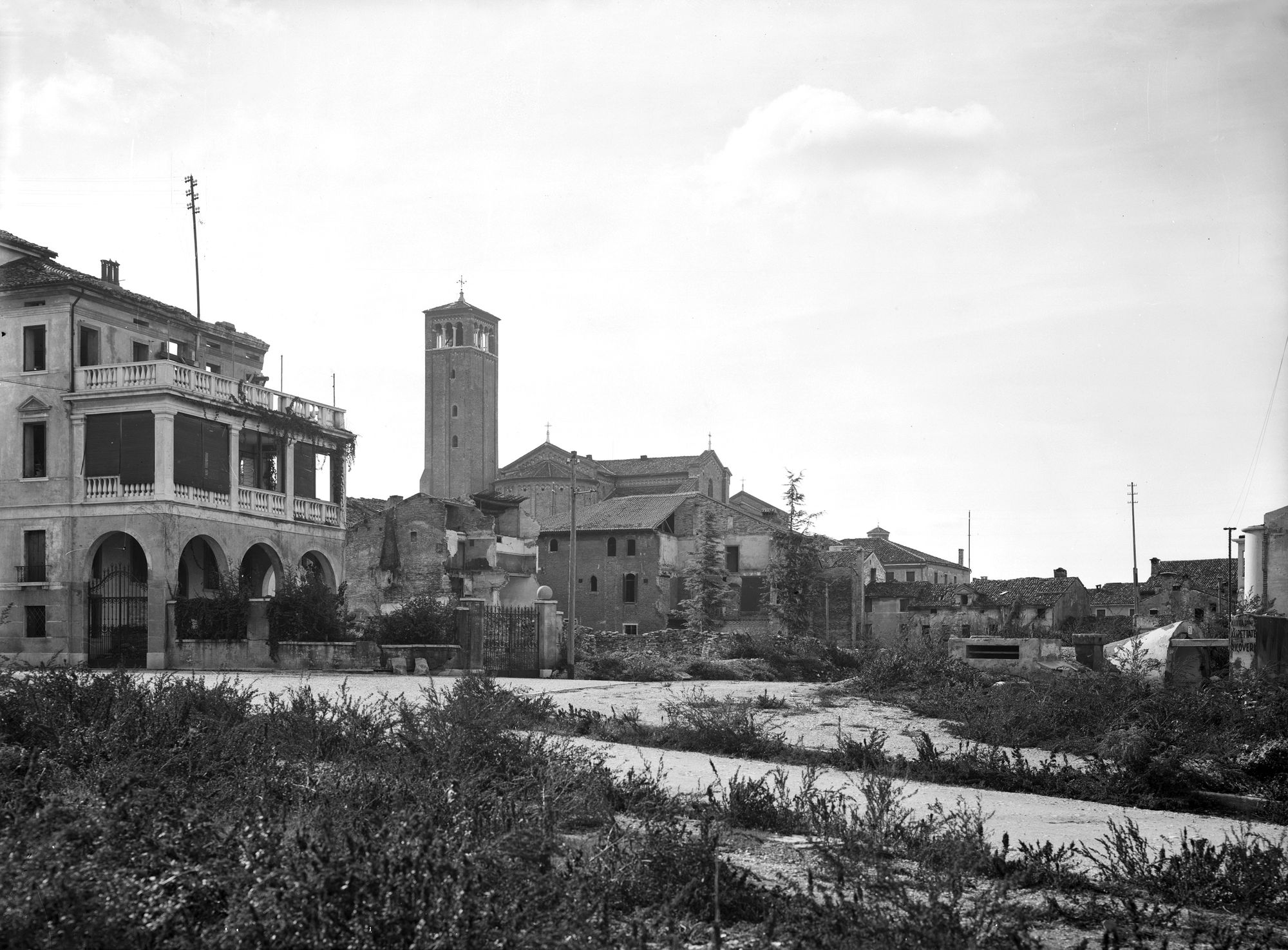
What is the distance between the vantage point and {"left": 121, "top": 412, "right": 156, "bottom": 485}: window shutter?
3106cm

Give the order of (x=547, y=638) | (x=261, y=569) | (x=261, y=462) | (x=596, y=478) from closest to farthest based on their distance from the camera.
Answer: (x=547, y=638) → (x=261, y=462) → (x=261, y=569) → (x=596, y=478)

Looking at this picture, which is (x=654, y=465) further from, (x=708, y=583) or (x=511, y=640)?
(x=511, y=640)

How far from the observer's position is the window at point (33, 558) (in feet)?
102

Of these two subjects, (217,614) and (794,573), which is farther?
(794,573)

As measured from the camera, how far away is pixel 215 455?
33.0m

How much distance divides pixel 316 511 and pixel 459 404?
51439 millimetres

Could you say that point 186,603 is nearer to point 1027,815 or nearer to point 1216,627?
point 1027,815

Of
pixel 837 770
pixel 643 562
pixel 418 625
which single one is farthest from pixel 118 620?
pixel 643 562

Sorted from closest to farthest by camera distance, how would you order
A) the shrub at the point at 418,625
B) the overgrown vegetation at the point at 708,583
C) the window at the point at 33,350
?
the shrub at the point at 418,625 < the window at the point at 33,350 < the overgrown vegetation at the point at 708,583

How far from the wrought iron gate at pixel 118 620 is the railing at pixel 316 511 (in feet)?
17.9

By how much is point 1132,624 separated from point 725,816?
67.1 meters

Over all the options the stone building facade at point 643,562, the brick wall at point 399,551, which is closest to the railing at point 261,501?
the brick wall at point 399,551

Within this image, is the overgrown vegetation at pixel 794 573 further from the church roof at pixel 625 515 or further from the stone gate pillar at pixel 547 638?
the stone gate pillar at pixel 547 638

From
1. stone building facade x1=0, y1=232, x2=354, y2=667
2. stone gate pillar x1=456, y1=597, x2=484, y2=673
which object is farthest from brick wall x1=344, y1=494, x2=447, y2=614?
stone gate pillar x1=456, y1=597, x2=484, y2=673
